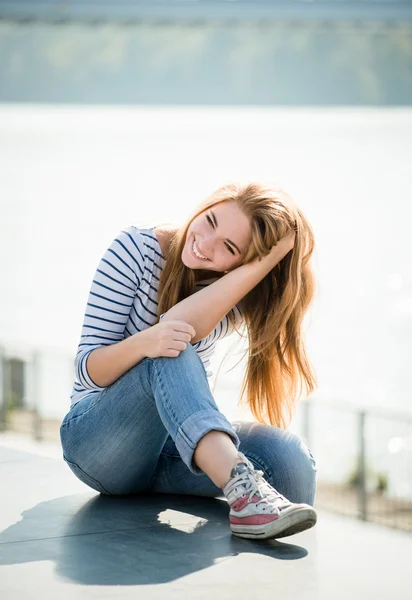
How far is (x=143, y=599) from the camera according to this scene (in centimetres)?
146

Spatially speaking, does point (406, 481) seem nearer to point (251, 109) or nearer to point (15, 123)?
point (251, 109)

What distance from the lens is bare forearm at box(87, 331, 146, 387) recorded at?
1.93 metres

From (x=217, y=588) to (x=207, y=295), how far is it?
2.53 ft

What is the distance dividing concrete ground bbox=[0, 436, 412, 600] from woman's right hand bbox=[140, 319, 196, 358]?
403 mm

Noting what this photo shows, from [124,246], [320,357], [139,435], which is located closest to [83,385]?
[139,435]

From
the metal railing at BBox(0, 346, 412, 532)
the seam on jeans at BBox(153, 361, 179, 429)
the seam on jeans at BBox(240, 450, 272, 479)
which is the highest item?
the seam on jeans at BBox(153, 361, 179, 429)

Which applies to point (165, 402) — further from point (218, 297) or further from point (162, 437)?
point (218, 297)

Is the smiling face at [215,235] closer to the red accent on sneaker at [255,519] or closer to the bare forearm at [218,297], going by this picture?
the bare forearm at [218,297]

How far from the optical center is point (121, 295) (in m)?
2.08

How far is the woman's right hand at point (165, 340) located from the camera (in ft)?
6.14

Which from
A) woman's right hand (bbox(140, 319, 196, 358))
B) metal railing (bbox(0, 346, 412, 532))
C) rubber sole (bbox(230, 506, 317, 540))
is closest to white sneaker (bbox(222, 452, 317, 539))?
rubber sole (bbox(230, 506, 317, 540))

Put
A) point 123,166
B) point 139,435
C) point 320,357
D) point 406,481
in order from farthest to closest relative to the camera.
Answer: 1. point 320,357
2. point 123,166
3. point 406,481
4. point 139,435

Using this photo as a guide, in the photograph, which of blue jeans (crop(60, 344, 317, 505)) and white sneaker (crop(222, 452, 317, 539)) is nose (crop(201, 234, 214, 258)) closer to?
blue jeans (crop(60, 344, 317, 505))

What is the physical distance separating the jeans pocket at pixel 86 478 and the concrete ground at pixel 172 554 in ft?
0.08
